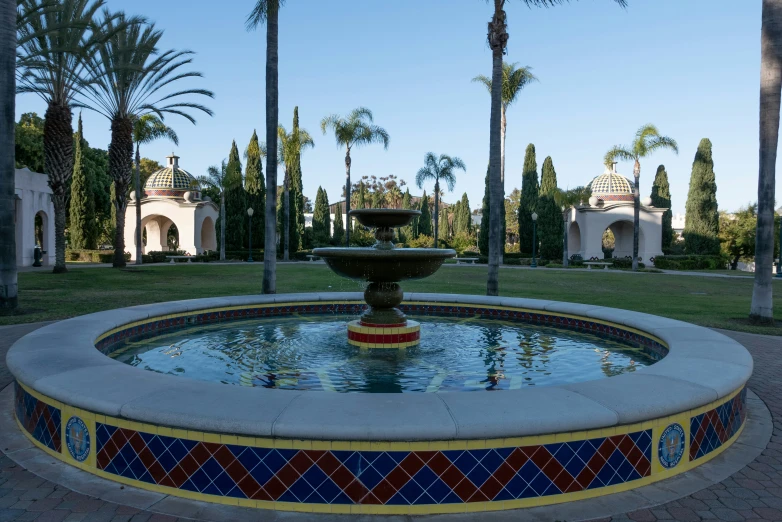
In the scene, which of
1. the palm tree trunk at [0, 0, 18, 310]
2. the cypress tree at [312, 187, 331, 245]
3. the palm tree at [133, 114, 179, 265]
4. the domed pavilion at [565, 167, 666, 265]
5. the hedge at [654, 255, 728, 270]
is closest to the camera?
the palm tree trunk at [0, 0, 18, 310]

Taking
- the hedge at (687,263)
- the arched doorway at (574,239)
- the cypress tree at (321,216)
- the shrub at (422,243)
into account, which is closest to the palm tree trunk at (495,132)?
the shrub at (422,243)

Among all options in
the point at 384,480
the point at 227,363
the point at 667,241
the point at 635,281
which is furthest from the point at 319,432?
the point at 667,241

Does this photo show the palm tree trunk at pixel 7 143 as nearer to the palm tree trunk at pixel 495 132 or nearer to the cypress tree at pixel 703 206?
the palm tree trunk at pixel 495 132

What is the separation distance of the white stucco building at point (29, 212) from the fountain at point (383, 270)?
27761 mm

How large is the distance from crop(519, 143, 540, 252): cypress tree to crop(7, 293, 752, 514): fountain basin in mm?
41136

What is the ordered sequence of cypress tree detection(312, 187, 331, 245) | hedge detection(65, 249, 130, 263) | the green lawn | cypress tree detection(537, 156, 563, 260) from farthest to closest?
cypress tree detection(312, 187, 331, 245) < cypress tree detection(537, 156, 563, 260) < hedge detection(65, 249, 130, 263) < the green lawn

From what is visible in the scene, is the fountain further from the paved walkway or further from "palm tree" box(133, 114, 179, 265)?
"palm tree" box(133, 114, 179, 265)

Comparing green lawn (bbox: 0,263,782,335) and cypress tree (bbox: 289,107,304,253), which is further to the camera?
cypress tree (bbox: 289,107,304,253)

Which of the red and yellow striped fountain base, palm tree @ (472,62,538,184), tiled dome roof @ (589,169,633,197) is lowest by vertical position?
the red and yellow striped fountain base

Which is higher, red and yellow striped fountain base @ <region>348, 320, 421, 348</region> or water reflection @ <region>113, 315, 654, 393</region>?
red and yellow striped fountain base @ <region>348, 320, 421, 348</region>

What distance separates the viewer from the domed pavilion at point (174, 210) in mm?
47031

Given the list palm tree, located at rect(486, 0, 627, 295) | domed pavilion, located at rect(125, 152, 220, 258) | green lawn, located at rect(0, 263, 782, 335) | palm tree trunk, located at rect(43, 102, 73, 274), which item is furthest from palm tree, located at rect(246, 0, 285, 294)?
domed pavilion, located at rect(125, 152, 220, 258)

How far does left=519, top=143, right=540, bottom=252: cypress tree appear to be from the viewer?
44.8 metres

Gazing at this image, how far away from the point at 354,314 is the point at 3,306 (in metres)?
7.70
